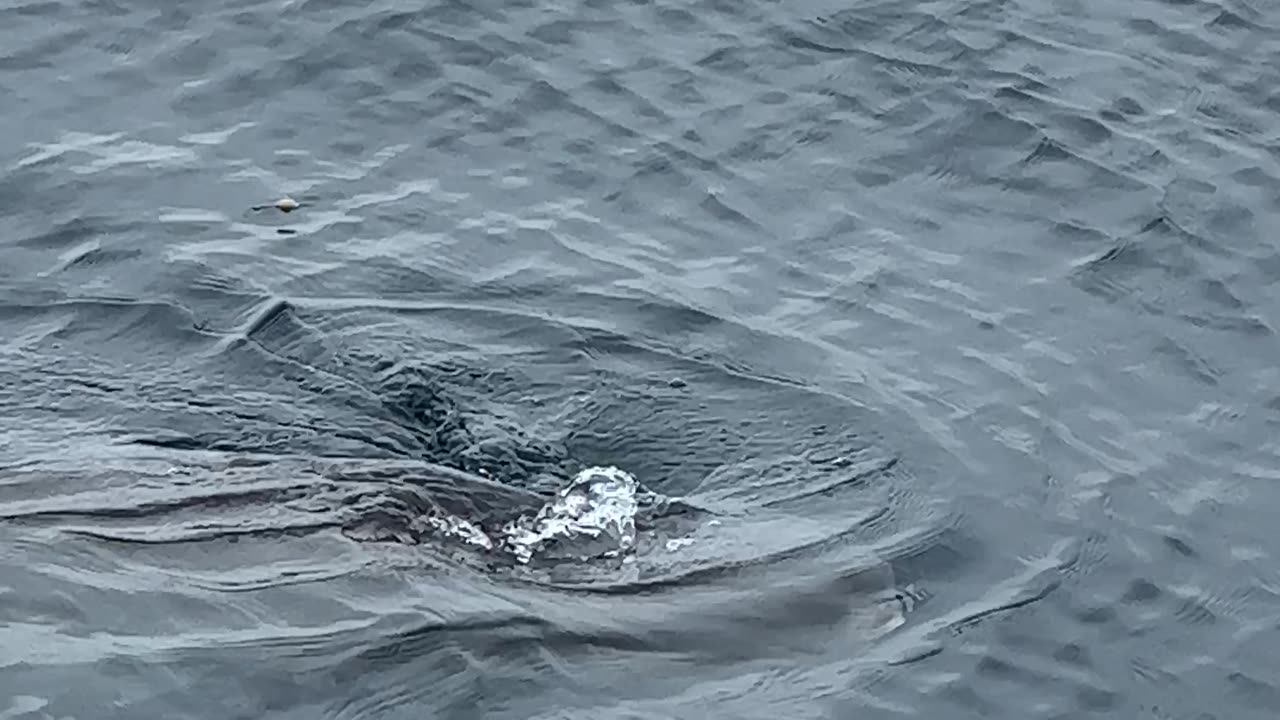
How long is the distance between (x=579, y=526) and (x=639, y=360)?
193 cm

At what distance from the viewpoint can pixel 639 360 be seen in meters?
11.9

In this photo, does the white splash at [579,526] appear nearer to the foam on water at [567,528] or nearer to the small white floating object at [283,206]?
the foam on water at [567,528]

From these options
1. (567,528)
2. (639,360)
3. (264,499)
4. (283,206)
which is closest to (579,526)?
(567,528)

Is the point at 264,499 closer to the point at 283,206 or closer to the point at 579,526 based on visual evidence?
the point at 579,526

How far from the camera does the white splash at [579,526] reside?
10141 millimetres

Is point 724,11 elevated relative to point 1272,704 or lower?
elevated

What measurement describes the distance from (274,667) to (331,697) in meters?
0.29

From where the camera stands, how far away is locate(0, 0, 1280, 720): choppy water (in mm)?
9562

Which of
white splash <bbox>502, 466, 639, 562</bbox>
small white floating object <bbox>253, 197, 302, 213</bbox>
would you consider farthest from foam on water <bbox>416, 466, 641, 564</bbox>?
small white floating object <bbox>253, 197, 302, 213</bbox>

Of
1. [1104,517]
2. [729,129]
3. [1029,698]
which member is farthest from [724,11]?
[1029,698]

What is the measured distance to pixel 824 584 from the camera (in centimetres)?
1009

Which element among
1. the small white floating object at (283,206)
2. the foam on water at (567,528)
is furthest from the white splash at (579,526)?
the small white floating object at (283,206)

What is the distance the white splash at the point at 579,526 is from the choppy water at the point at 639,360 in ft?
0.08

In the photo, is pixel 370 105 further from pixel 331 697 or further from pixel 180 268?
pixel 331 697
